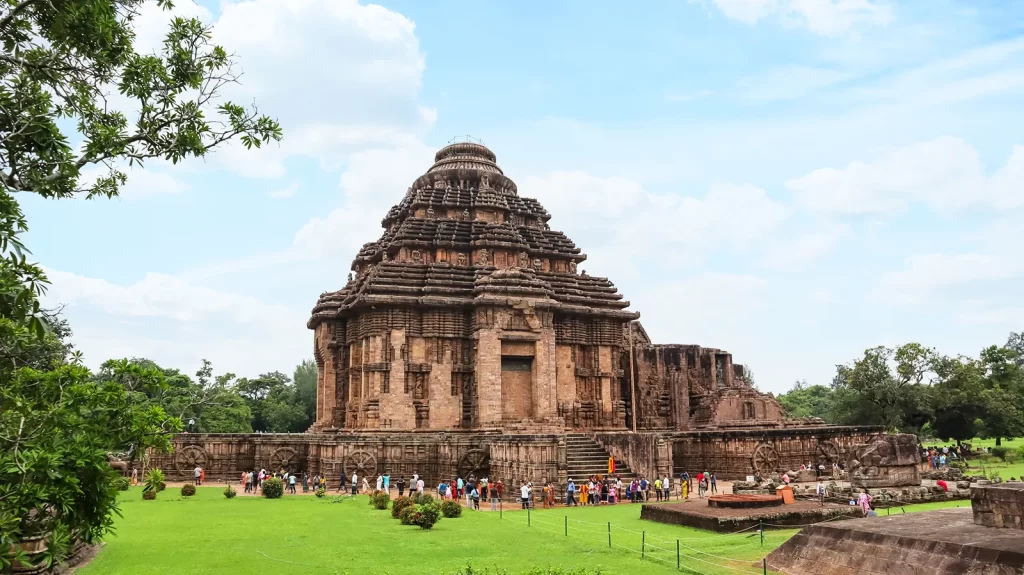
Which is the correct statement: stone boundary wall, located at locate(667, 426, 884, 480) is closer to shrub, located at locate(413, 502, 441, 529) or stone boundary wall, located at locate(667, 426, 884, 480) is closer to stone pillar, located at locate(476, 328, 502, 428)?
stone pillar, located at locate(476, 328, 502, 428)

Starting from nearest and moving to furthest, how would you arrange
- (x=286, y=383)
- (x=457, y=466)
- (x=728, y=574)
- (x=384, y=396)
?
(x=728, y=574) → (x=457, y=466) → (x=384, y=396) → (x=286, y=383)

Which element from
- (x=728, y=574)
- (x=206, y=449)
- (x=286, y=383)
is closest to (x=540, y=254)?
(x=206, y=449)

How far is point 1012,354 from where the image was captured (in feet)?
155

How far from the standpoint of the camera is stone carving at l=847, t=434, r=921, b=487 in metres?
22.0

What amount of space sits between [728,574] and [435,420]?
1961 cm

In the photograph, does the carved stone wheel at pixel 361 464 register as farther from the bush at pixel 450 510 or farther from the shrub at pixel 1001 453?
the shrub at pixel 1001 453

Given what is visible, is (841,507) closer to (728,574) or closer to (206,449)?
(728,574)

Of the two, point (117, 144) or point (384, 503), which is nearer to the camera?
point (117, 144)

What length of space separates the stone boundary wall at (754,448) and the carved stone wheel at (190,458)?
19.2 metres

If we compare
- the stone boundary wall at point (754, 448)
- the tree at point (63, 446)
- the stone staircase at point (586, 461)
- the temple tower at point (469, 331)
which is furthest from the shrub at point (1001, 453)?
the tree at point (63, 446)

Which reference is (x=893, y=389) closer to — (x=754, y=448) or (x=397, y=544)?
(x=754, y=448)

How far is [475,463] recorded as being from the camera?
83.1ft

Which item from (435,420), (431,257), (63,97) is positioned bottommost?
(435,420)

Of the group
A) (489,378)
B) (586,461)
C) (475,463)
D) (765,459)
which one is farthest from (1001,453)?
(475,463)
